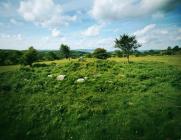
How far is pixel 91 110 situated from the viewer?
13.8 meters

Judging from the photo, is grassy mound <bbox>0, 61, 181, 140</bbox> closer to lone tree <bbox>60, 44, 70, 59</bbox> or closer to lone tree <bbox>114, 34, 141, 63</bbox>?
lone tree <bbox>114, 34, 141, 63</bbox>

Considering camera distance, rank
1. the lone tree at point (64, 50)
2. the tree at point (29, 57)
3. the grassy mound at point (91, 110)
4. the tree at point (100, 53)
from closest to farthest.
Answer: the grassy mound at point (91, 110) → the tree at point (29, 57) → the tree at point (100, 53) → the lone tree at point (64, 50)

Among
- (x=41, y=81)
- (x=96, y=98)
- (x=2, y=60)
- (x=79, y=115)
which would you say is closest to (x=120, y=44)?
(x=41, y=81)

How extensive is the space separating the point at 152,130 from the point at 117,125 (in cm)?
236

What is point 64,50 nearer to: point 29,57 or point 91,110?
point 29,57

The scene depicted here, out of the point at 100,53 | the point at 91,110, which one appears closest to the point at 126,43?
the point at 100,53

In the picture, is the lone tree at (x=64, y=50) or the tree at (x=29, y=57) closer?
the tree at (x=29, y=57)

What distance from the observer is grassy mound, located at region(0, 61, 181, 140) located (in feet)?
36.6

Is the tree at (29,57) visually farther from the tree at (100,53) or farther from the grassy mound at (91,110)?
the tree at (100,53)

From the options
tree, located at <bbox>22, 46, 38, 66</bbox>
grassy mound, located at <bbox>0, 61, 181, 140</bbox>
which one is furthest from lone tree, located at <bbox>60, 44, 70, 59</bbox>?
grassy mound, located at <bbox>0, 61, 181, 140</bbox>

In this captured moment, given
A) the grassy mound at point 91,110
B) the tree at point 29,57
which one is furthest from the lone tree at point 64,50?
the grassy mound at point 91,110

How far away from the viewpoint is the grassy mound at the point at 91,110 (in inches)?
439

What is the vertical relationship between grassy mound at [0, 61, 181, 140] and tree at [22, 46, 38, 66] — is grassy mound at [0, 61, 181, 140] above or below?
below

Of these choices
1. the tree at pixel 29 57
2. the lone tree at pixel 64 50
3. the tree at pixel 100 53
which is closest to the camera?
the tree at pixel 29 57
